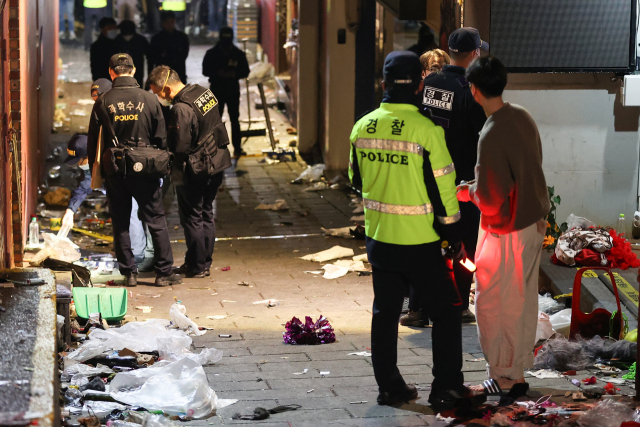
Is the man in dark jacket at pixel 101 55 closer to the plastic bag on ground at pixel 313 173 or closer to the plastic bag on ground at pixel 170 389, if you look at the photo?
the plastic bag on ground at pixel 313 173

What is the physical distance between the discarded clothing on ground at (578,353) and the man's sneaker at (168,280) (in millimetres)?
3606

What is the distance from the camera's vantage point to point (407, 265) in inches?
178

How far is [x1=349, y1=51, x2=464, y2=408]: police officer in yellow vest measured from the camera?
445cm

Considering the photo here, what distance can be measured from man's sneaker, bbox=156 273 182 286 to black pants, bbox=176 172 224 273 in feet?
0.86

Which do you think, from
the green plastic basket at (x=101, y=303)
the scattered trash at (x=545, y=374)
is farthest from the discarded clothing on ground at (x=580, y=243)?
the green plastic basket at (x=101, y=303)

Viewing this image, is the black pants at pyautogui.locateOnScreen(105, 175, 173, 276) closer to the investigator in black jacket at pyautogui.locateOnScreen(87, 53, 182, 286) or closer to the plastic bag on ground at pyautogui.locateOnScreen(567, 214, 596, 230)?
the investigator in black jacket at pyautogui.locateOnScreen(87, 53, 182, 286)

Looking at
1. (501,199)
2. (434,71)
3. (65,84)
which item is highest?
(434,71)

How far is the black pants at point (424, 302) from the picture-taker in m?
4.51

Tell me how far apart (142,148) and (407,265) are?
371 centimetres

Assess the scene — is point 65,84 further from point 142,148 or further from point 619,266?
point 619,266

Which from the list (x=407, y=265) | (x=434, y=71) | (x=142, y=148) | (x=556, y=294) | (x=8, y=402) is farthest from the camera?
(x=142, y=148)

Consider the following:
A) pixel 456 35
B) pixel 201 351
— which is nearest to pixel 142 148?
pixel 201 351

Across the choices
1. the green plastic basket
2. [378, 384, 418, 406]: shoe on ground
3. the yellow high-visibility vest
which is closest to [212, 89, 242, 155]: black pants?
the green plastic basket

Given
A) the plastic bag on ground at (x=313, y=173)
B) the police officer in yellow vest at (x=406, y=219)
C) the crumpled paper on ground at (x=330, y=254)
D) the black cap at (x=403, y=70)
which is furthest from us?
the plastic bag on ground at (x=313, y=173)
